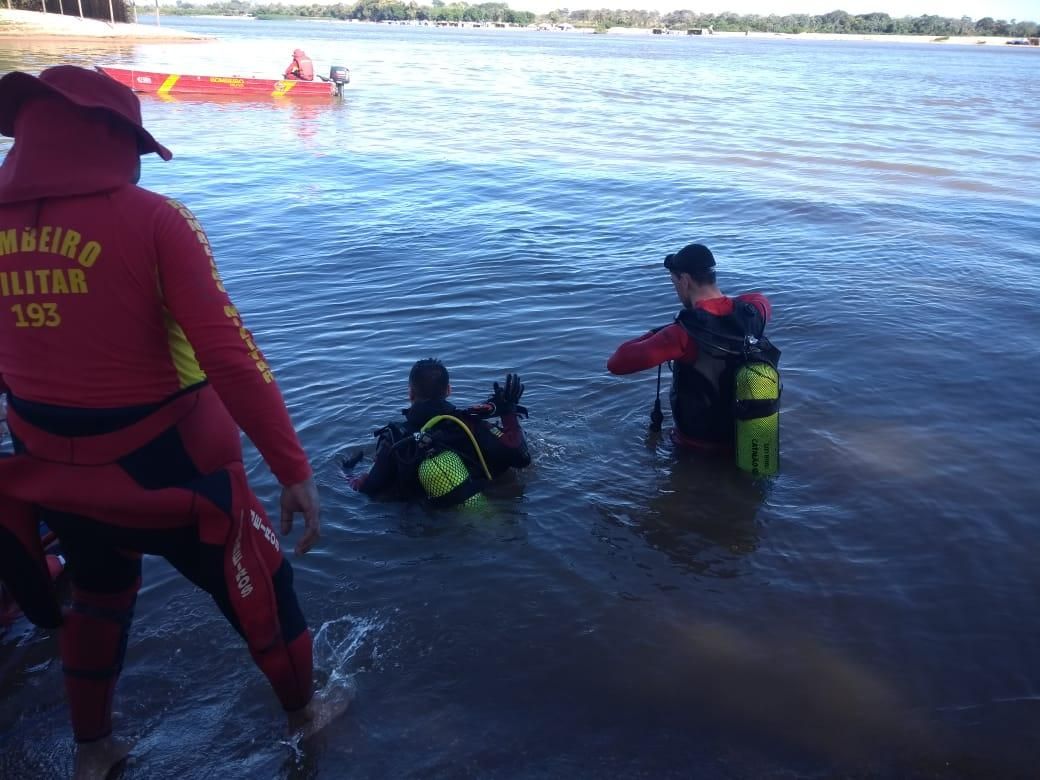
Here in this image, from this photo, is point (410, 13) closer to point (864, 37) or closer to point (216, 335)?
point (864, 37)

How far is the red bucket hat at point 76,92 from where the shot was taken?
2.20m

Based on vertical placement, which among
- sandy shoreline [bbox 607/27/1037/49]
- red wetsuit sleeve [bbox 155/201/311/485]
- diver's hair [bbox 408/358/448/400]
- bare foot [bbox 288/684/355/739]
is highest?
sandy shoreline [bbox 607/27/1037/49]

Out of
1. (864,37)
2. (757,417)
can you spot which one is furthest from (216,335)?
(864,37)

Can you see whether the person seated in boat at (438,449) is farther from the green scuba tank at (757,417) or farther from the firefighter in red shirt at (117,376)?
the firefighter in red shirt at (117,376)

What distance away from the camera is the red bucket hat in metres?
2.20

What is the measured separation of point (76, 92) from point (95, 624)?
5.52ft

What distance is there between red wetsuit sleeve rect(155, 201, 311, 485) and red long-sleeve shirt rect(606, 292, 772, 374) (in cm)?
268

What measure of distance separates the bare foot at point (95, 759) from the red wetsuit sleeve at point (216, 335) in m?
1.43

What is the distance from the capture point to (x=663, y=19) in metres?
174

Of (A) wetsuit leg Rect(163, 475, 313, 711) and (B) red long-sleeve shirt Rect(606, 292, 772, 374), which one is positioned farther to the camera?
(B) red long-sleeve shirt Rect(606, 292, 772, 374)

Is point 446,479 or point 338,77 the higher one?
point 338,77

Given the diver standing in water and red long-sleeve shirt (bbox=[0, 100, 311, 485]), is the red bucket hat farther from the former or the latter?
the diver standing in water

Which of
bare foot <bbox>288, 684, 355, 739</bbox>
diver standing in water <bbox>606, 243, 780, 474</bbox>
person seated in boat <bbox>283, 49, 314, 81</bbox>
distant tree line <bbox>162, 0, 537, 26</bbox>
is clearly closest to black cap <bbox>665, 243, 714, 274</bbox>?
diver standing in water <bbox>606, 243, 780, 474</bbox>

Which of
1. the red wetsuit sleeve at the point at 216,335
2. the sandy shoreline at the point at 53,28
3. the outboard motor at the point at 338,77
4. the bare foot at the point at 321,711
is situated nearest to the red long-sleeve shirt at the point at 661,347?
the bare foot at the point at 321,711
